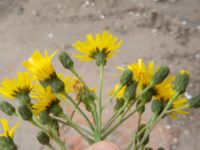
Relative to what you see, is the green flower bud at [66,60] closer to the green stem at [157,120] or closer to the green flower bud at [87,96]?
the green flower bud at [87,96]

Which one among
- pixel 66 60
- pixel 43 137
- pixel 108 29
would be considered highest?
pixel 66 60

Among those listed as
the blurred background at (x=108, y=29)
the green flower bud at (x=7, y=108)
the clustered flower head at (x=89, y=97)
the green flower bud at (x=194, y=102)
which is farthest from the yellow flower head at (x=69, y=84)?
the blurred background at (x=108, y=29)

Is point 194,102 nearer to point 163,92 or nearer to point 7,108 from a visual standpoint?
point 163,92

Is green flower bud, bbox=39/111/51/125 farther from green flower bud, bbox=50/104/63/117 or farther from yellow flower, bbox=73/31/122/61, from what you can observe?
yellow flower, bbox=73/31/122/61

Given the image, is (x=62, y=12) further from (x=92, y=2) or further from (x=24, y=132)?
(x=24, y=132)

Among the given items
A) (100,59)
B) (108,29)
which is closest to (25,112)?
(100,59)

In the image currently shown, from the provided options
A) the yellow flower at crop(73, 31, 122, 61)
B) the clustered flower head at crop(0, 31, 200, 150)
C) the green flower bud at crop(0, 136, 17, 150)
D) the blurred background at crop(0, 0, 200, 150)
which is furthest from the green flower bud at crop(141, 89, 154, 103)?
the blurred background at crop(0, 0, 200, 150)
